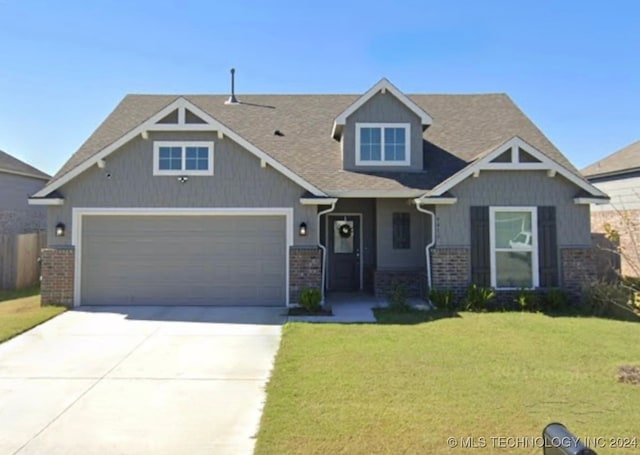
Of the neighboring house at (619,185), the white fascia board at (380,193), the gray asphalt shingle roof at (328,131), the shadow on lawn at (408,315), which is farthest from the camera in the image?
the neighboring house at (619,185)

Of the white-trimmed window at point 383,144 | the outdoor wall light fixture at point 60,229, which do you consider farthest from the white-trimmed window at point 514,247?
the outdoor wall light fixture at point 60,229

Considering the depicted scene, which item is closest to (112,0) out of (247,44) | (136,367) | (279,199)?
(247,44)

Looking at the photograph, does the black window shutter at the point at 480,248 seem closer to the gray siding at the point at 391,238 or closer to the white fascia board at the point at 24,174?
the gray siding at the point at 391,238

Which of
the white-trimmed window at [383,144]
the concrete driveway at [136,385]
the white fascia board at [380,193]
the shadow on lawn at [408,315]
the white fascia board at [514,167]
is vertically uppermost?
the white-trimmed window at [383,144]

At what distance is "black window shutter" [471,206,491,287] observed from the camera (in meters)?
11.1

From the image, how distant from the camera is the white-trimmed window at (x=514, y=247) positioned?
440 inches

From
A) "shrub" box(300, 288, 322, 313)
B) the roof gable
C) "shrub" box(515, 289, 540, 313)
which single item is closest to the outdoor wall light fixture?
"shrub" box(300, 288, 322, 313)

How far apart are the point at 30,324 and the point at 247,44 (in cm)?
912

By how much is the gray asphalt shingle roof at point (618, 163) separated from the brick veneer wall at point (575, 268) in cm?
852

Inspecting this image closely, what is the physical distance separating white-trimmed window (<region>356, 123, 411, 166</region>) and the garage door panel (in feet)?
11.2

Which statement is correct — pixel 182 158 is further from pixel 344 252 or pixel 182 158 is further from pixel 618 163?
pixel 618 163

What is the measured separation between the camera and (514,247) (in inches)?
443

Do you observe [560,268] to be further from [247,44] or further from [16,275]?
[16,275]

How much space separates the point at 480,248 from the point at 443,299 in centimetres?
163
